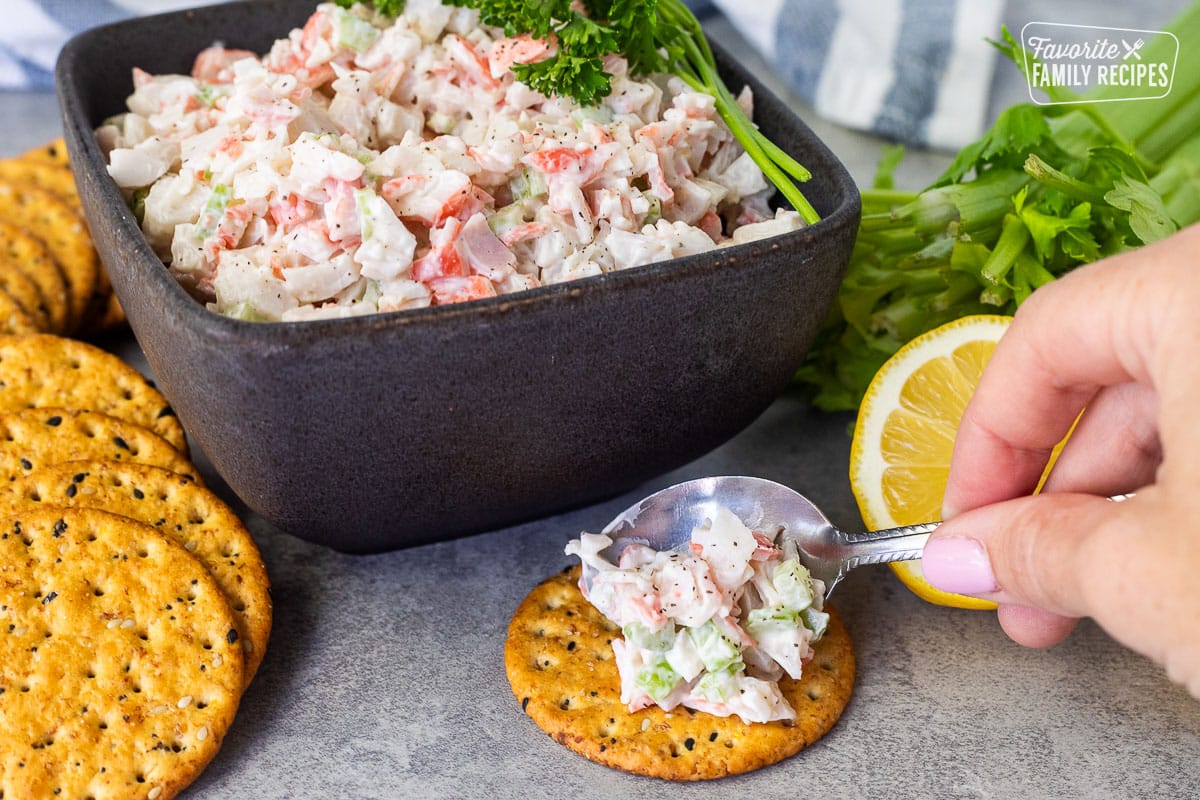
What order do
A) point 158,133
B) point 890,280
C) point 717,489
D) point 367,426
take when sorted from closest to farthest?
point 367,426
point 717,489
point 158,133
point 890,280

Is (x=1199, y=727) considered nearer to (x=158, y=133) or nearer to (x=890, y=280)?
(x=890, y=280)

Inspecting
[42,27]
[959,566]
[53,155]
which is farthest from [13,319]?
[959,566]

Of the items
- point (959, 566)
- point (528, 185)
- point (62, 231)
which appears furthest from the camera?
point (62, 231)

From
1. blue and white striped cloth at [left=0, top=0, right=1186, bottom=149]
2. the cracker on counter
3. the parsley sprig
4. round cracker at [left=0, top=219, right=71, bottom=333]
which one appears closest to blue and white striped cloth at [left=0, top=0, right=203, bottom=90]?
blue and white striped cloth at [left=0, top=0, right=1186, bottom=149]

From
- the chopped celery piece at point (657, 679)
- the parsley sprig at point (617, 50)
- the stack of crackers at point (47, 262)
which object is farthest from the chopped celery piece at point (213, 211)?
the chopped celery piece at point (657, 679)

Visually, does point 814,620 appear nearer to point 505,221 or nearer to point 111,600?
point 505,221

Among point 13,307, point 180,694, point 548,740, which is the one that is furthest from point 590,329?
point 13,307
